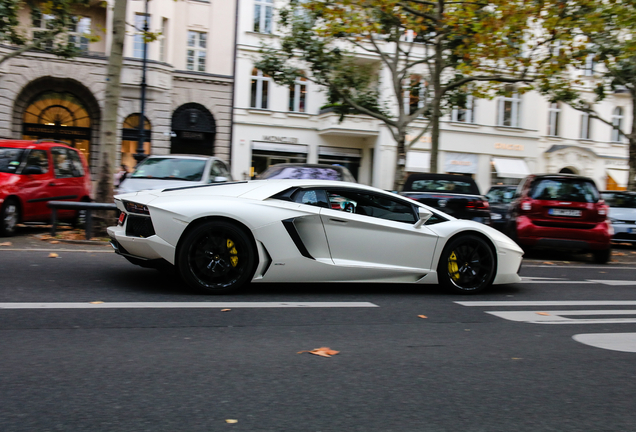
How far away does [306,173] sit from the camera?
1323 cm

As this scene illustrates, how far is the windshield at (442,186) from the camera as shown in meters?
12.5

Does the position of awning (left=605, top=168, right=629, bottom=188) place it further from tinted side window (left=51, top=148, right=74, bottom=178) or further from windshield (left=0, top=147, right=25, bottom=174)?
windshield (left=0, top=147, right=25, bottom=174)

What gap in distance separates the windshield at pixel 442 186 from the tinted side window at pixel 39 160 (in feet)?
23.0

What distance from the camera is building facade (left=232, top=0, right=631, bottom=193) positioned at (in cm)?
3167

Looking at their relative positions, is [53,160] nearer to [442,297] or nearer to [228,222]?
[228,222]

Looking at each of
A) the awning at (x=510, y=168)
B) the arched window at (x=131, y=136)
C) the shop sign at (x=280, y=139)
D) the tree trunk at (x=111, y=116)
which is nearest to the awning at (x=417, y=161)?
the awning at (x=510, y=168)

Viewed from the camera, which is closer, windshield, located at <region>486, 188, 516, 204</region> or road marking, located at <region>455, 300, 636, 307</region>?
road marking, located at <region>455, 300, 636, 307</region>

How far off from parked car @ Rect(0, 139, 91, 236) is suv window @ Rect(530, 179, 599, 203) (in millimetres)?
Result: 9029

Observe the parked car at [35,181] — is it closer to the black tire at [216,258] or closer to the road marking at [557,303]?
the black tire at [216,258]

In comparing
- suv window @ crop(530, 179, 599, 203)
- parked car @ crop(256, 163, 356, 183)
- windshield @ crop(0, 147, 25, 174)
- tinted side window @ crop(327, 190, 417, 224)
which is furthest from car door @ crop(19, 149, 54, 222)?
suv window @ crop(530, 179, 599, 203)

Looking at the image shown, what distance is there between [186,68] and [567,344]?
27795 millimetres

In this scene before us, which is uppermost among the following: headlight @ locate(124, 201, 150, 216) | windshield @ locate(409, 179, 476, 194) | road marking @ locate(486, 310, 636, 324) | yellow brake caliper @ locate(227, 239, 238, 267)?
windshield @ locate(409, 179, 476, 194)

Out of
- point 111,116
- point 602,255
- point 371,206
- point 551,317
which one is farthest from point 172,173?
point 551,317

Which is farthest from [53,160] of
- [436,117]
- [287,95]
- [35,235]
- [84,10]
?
[287,95]
